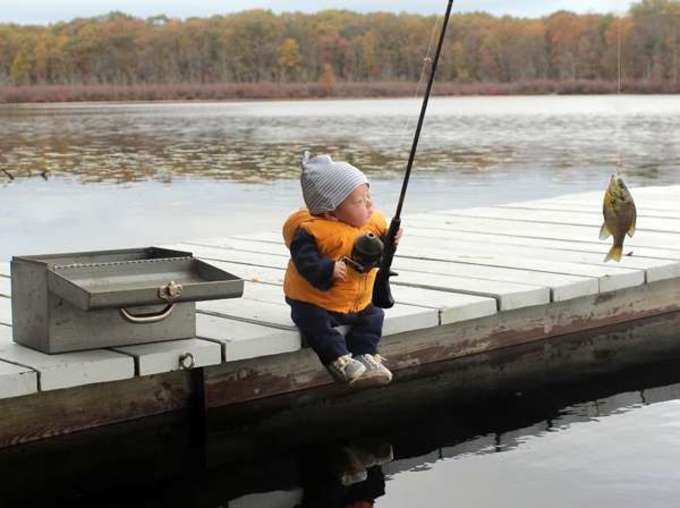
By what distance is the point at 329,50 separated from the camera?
83812mm

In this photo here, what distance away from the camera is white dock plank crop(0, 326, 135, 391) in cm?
462

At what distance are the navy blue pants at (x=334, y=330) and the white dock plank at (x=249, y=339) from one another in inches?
2.9

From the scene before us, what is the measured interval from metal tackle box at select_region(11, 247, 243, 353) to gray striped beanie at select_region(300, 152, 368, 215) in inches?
18.5

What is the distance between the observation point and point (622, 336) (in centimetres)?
705

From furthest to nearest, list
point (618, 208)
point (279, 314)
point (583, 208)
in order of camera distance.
Answer: 1. point (583, 208)
2. point (618, 208)
3. point (279, 314)

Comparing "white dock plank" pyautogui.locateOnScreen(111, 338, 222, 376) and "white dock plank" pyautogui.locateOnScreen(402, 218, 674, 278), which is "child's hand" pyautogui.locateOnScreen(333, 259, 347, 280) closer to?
"white dock plank" pyautogui.locateOnScreen(111, 338, 222, 376)

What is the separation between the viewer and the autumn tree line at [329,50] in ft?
247

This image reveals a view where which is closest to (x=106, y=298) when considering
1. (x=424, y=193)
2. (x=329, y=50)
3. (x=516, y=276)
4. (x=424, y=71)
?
(x=424, y=71)

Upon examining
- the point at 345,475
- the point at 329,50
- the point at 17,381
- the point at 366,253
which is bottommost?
the point at 345,475

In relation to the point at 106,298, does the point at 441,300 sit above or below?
below

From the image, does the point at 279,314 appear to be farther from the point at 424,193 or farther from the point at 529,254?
the point at 424,193

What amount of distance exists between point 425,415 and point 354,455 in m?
0.63

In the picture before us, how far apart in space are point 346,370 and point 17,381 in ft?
4.23

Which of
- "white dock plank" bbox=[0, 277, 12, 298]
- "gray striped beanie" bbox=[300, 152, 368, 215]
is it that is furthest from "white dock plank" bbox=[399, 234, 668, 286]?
"white dock plank" bbox=[0, 277, 12, 298]
